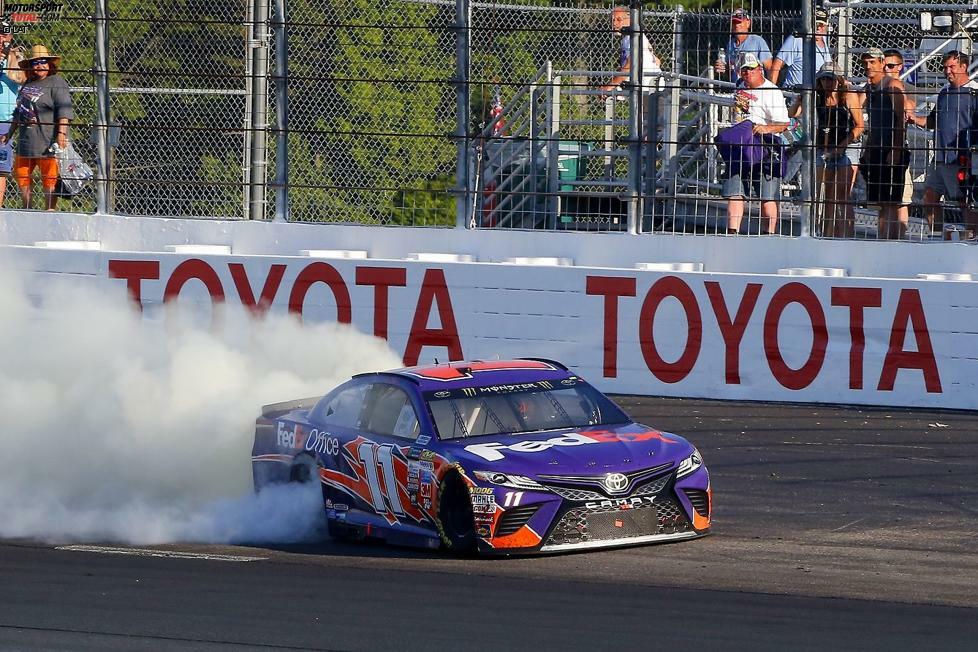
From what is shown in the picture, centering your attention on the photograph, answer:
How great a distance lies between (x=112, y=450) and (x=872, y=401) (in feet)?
19.8

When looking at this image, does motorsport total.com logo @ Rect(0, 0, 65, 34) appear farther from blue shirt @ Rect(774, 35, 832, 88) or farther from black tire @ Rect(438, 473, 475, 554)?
black tire @ Rect(438, 473, 475, 554)

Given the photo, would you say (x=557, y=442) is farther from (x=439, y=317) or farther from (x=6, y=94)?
(x=6, y=94)

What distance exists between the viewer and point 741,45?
1416cm

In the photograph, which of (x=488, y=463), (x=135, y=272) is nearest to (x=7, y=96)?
(x=135, y=272)

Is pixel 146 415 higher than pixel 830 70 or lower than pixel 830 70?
lower

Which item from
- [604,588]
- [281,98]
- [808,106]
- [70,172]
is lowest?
[604,588]

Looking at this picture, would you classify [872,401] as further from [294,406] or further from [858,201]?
[294,406]

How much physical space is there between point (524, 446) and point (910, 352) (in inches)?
197

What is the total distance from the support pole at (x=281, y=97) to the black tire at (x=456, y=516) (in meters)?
6.79

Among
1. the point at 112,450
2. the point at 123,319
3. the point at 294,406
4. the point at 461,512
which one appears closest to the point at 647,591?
the point at 461,512

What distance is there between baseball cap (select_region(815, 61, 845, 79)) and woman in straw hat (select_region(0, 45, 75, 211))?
7323mm

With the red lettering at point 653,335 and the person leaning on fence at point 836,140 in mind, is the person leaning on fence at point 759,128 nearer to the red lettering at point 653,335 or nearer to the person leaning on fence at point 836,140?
the person leaning on fence at point 836,140

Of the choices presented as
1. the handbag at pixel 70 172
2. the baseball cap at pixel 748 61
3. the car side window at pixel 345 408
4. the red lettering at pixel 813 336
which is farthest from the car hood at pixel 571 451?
the handbag at pixel 70 172

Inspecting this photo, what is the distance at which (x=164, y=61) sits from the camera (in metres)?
15.9
